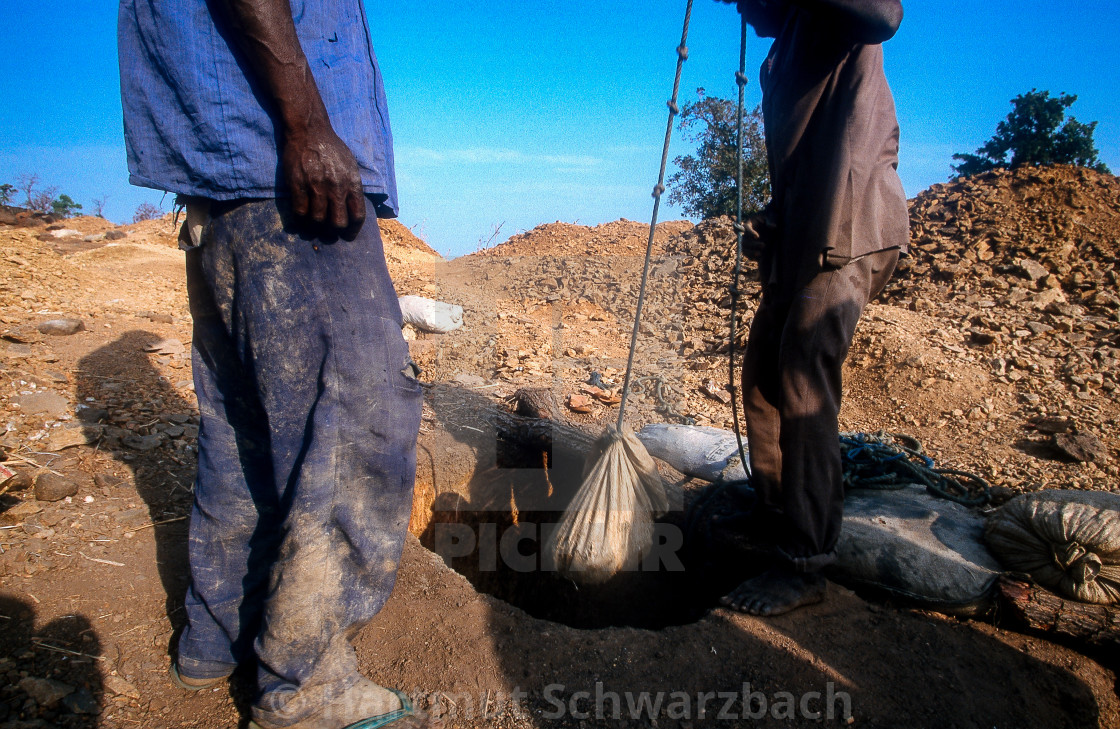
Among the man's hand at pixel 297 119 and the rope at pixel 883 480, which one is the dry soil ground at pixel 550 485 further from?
the man's hand at pixel 297 119

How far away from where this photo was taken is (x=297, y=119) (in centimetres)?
121

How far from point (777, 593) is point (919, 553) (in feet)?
1.79

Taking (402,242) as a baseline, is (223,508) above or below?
below

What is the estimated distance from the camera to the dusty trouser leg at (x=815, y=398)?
5.88 ft

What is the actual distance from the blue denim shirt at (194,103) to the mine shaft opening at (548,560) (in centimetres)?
177

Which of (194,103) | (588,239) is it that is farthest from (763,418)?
(588,239)

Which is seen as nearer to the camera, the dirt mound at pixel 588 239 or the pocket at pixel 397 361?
the pocket at pixel 397 361

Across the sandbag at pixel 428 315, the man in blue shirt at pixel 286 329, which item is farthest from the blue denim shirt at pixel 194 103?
the sandbag at pixel 428 315

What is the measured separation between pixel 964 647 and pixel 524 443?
2078 millimetres

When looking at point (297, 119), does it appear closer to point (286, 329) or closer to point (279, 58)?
point (279, 58)

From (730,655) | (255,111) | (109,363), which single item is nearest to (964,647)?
(730,655)

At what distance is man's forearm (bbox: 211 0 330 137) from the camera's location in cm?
114

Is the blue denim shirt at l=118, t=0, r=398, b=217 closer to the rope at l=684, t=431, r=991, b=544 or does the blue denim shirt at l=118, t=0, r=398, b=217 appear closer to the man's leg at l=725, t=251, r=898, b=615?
the man's leg at l=725, t=251, r=898, b=615

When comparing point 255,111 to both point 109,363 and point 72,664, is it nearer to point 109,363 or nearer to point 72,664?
point 72,664
